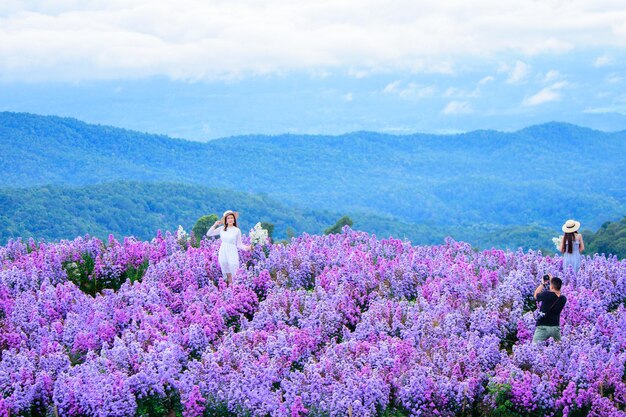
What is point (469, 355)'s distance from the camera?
31.8 ft

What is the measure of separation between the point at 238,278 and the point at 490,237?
494ft

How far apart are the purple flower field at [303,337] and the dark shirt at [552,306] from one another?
333 millimetres

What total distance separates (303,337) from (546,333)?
11.1 feet

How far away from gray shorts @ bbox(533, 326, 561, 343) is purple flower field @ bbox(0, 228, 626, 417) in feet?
0.84

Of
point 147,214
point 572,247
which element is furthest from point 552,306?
point 147,214

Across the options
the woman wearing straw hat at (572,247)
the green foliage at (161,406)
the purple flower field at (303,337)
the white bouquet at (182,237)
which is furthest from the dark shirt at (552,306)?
the white bouquet at (182,237)

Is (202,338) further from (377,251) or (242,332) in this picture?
→ (377,251)

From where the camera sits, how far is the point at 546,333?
1059 cm

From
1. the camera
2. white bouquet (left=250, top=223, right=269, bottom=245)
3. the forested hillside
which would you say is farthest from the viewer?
the forested hillside

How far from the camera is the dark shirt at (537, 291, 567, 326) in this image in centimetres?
1053

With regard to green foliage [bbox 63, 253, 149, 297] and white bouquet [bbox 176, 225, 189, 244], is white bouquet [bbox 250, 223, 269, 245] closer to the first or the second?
white bouquet [bbox 176, 225, 189, 244]

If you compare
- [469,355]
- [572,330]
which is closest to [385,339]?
[469,355]

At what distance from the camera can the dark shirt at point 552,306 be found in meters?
10.5

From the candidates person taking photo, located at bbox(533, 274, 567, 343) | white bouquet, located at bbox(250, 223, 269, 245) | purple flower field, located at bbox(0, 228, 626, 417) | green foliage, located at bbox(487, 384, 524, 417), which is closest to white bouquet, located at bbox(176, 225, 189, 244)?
purple flower field, located at bbox(0, 228, 626, 417)
